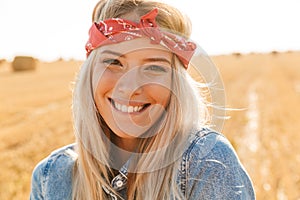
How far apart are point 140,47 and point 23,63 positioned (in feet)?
89.7

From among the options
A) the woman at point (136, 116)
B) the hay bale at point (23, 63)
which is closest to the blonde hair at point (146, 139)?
the woman at point (136, 116)

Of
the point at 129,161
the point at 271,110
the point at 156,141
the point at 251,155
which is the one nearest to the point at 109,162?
the point at 129,161

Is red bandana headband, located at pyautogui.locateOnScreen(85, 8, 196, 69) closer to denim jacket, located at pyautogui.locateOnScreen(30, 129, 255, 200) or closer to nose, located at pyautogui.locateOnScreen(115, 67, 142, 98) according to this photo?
nose, located at pyautogui.locateOnScreen(115, 67, 142, 98)

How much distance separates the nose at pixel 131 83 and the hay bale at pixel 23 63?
88.4ft

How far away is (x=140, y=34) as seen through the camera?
1.99 meters

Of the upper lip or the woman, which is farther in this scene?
the upper lip

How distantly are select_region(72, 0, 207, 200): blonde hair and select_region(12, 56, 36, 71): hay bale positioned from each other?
26.8m

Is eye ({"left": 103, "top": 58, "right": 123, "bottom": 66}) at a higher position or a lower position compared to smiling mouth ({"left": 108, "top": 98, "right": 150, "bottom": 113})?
higher

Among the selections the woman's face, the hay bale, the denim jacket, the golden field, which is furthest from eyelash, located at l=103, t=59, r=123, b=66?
the hay bale

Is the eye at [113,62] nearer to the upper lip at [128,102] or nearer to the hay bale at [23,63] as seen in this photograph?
the upper lip at [128,102]

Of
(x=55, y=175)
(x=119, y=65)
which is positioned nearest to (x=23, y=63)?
(x=55, y=175)

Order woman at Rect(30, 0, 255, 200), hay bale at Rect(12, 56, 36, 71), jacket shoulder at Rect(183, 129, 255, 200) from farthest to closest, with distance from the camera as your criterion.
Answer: hay bale at Rect(12, 56, 36, 71)
woman at Rect(30, 0, 255, 200)
jacket shoulder at Rect(183, 129, 255, 200)

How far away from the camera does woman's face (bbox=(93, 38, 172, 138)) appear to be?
6.42 feet

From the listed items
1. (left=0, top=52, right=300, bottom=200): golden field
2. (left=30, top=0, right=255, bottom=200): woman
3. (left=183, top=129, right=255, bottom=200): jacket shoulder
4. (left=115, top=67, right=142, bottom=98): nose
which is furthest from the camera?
(left=0, top=52, right=300, bottom=200): golden field
